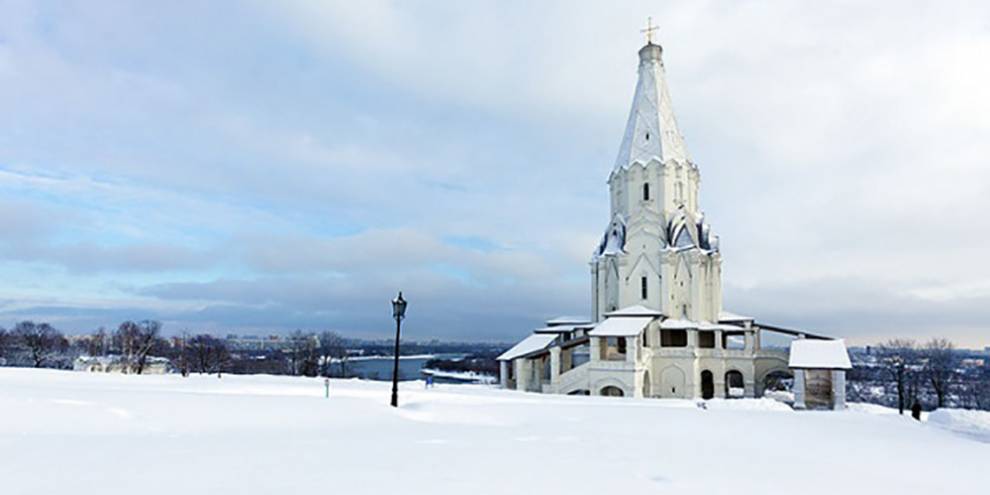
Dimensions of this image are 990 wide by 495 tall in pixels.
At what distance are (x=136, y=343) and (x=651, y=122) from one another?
206 feet

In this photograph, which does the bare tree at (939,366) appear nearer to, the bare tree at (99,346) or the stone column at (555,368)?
the stone column at (555,368)

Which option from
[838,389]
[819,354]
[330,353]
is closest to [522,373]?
[819,354]

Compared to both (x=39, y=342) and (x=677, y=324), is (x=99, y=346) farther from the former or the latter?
(x=677, y=324)

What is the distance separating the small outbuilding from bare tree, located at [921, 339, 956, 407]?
16.1 meters

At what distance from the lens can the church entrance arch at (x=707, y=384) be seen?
41.2 metres

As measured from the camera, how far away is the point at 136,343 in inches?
2675

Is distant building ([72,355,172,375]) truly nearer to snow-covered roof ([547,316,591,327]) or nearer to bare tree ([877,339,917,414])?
snow-covered roof ([547,316,591,327])

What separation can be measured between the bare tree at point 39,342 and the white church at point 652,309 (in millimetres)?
51142

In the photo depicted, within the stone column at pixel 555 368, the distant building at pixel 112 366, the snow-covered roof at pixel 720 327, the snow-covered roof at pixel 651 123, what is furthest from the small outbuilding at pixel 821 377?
the distant building at pixel 112 366

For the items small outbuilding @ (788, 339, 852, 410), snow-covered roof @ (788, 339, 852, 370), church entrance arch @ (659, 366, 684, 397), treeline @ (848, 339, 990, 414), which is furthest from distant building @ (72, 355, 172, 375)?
treeline @ (848, 339, 990, 414)

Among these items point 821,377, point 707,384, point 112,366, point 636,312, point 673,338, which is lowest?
point 707,384

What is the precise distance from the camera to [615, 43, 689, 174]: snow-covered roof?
4359 centimetres

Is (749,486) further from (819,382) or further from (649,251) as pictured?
(649,251)

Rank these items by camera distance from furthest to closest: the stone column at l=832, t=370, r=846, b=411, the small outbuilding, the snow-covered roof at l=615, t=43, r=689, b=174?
the snow-covered roof at l=615, t=43, r=689, b=174 < the small outbuilding < the stone column at l=832, t=370, r=846, b=411
